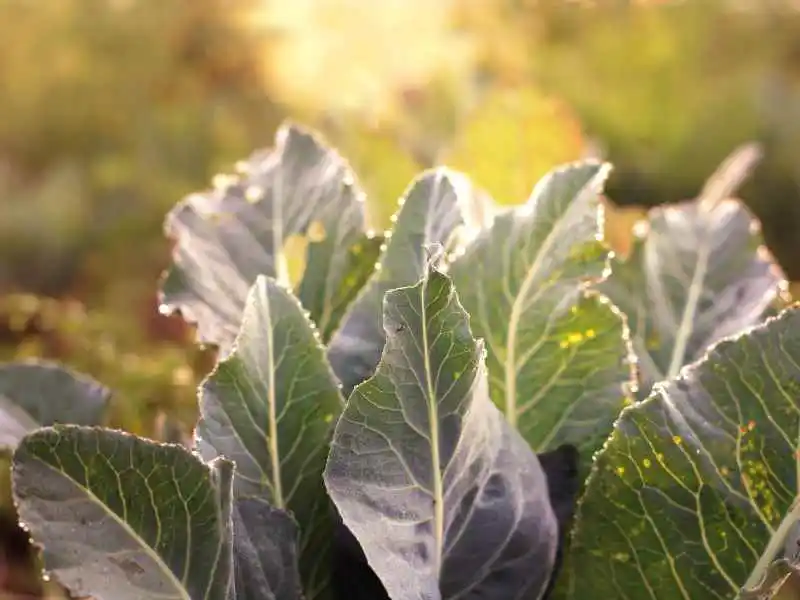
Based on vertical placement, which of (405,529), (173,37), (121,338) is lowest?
(405,529)

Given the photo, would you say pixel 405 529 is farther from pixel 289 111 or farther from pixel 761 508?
pixel 289 111

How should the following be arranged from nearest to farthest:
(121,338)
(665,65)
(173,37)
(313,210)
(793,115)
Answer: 1. (313,210)
2. (121,338)
3. (793,115)
4. (665,65)
5. (173,37)

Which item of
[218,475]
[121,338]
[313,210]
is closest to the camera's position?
[218,475]

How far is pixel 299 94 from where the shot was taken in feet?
5.88

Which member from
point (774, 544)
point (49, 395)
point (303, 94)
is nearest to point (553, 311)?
point (774, 544)

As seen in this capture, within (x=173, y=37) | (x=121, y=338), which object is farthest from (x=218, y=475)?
(x=173, y=37)

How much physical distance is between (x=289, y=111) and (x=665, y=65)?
0.77m

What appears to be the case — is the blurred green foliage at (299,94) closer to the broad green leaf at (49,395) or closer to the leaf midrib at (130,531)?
the broad green leaf at (49,395)

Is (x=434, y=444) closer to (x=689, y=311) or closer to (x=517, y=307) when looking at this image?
(x=517, y=307)

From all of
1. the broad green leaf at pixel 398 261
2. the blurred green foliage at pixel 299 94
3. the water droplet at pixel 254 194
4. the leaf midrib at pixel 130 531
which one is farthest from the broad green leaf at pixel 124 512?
the blurred green foliage at pixel 299 94

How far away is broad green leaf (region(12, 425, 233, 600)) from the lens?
278 millimetres

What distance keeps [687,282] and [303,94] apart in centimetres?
141

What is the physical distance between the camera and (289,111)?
1.73 meters

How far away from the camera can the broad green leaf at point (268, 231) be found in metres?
0.44
